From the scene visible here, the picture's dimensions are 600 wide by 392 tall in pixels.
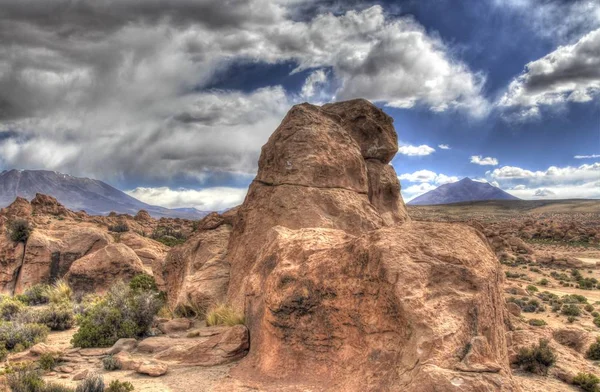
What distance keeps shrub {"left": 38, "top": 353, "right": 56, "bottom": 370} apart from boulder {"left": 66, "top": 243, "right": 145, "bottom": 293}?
11002mm

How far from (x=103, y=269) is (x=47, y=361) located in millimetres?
11924

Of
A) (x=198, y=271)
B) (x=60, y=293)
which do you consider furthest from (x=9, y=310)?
(x=198, y=271)

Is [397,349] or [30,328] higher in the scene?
[397,349]

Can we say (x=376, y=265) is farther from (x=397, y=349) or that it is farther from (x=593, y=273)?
(x=593, y=273)

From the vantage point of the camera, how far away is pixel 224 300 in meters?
12.8

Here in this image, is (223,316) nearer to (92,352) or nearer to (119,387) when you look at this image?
(92,352)

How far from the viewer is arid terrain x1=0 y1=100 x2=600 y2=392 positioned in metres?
6.48

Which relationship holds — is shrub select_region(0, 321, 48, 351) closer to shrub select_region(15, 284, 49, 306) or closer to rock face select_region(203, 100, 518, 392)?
rock face select_region(203, 100, 518, 392)

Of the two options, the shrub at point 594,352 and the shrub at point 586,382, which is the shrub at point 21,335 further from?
the shrub at point 594,352

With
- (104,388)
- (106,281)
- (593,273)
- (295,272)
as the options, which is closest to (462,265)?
(295,272)

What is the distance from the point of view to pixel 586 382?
28.9 ft

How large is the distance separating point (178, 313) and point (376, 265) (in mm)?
9031

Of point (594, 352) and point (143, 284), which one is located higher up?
point (143, 284)

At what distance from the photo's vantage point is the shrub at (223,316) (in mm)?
10484
